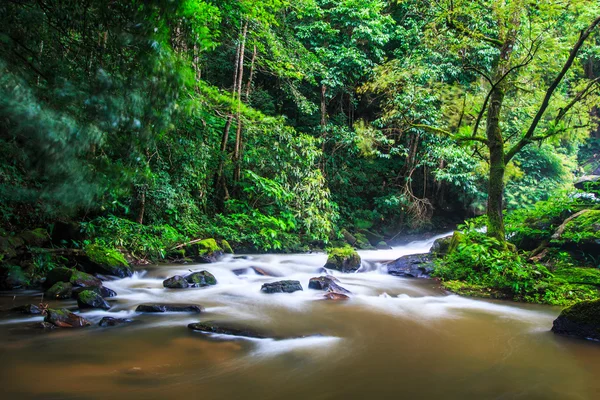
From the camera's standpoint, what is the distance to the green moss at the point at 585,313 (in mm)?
4137

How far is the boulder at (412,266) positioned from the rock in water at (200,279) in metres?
4.39

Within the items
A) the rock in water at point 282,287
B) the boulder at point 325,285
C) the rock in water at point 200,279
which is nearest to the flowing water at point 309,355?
the rock in water at point 282,287

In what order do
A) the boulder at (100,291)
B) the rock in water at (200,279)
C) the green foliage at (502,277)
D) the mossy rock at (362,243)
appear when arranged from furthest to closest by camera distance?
the mossy rock at (362,243) → the rock in water at (200,279) → the green foliage at (502,277) → the boulder at (100,291)

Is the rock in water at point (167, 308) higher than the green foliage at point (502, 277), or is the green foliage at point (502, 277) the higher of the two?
the green foliage at point (502, 277)

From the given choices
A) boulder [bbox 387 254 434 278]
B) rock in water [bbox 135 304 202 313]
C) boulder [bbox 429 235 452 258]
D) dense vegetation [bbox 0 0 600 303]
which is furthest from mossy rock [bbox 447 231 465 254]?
rock in water [bbox 135 304 202 313]

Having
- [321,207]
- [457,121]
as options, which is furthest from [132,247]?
[457,121]

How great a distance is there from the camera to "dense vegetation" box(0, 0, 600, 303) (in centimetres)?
297

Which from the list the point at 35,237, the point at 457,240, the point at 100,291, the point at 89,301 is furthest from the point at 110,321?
the point at 457,240

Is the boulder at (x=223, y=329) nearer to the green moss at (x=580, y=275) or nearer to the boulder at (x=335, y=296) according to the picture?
the boulder at (x=335, y=296)

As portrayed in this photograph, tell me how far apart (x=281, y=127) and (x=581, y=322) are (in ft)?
27.9

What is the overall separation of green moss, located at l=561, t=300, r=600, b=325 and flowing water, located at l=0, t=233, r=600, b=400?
0.27m

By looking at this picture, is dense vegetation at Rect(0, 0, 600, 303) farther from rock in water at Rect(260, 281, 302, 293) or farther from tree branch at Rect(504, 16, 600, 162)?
rock in water at Rect(260, 281, 302, 293)

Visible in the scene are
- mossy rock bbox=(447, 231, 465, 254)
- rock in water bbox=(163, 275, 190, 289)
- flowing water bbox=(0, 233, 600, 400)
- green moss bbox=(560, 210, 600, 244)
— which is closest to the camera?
flowing water bbox=(0, 233, 600, 400)

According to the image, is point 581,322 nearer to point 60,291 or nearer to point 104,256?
point 60,291
